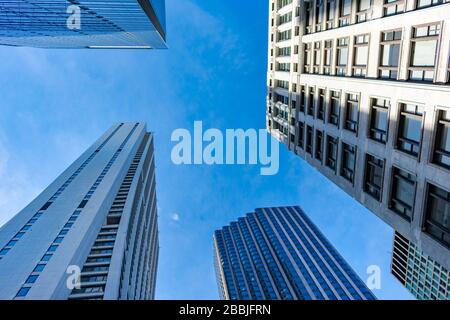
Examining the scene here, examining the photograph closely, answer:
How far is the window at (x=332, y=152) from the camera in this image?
94.7ft

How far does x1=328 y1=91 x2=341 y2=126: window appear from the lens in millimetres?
27708

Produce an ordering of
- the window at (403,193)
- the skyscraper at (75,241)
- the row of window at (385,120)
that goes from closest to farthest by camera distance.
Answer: the row of window at (385,120)
the window at (403,193)
the skyscraper at (75,241)

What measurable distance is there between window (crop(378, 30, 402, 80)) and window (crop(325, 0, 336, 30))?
906 centimetres

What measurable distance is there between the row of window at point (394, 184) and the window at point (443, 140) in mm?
1419

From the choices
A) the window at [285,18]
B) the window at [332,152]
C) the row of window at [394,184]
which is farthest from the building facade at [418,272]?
the row of window at [394,184]

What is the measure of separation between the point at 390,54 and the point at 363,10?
511 centimetres

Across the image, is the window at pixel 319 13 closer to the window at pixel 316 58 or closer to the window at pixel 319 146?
the window at pixel 316 58

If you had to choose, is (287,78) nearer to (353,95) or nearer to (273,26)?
(273,26)

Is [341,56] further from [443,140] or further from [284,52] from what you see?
[284,52]

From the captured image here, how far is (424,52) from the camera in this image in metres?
17.6

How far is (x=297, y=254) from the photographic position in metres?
148

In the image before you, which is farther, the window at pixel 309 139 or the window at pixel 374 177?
the window at pixel 309 139
